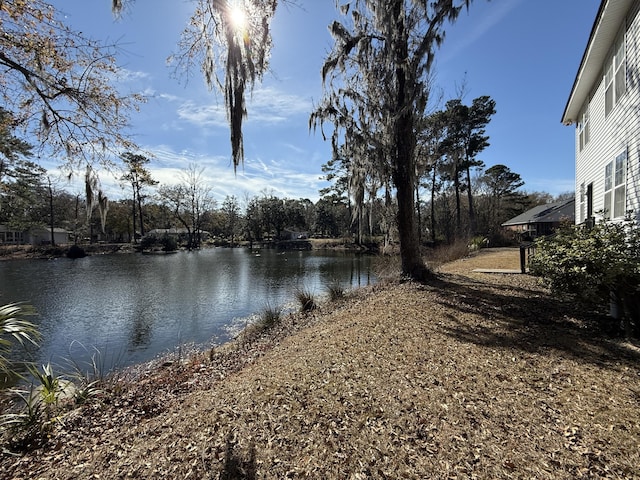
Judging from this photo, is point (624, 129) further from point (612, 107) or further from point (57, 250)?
point (57, 250)

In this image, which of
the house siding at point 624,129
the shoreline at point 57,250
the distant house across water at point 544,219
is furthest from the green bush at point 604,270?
the shoreline at point 57,250

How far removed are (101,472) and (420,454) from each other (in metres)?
2.59

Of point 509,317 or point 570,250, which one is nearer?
point 570,250

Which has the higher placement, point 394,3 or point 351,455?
point 394,3

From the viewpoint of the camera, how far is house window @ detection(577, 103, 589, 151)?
907 cm

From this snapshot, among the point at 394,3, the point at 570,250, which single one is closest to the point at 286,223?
the point at 394,3

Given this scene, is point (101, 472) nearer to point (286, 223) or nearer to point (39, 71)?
point (39, 71)

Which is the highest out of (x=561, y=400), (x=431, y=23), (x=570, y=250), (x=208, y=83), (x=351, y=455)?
(x=431, y=23)

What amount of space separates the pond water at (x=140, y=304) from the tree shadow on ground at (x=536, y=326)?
5789 millimetres

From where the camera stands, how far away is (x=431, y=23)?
768 cm

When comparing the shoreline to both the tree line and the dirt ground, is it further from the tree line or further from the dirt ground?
the dirt ground

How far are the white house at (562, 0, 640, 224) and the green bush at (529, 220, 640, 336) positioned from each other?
1241 millimetres

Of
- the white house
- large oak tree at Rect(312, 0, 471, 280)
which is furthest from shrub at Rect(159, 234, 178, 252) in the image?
the white house

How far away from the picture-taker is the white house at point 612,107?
521cm
